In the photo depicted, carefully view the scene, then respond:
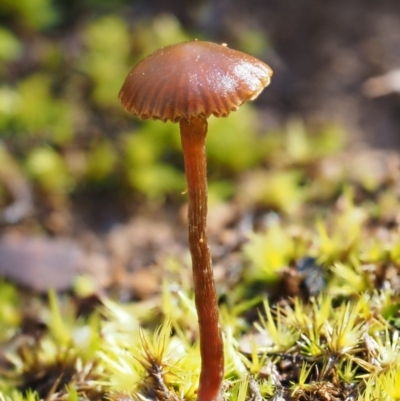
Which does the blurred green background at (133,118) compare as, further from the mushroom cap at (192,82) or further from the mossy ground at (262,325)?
the mushroom cap at (192,82)

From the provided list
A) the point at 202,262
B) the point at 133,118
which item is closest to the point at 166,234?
the point at 133,118

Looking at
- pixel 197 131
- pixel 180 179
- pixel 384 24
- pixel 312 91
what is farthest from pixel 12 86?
pixel 384 24

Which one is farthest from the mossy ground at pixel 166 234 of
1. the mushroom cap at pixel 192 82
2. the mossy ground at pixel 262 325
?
the mushroom cap at pixel 192 82

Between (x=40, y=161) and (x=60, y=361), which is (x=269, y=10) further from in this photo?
(x=60, y=361)

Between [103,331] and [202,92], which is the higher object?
[202,92]

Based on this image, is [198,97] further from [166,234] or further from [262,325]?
[166,234]

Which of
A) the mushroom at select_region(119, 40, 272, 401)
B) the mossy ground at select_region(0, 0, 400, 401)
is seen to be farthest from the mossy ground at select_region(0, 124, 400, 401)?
the mushroom at select_region(119, 40, 272, 401)

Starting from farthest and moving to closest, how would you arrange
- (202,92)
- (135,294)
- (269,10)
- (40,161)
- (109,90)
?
(269,10) → (109,90) → (40,161) → (135,294) → (202,92)

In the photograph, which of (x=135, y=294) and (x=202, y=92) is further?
(x=135, y=294)

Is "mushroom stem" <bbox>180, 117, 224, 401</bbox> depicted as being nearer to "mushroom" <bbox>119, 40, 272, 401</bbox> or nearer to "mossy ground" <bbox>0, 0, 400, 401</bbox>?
"mushroom" <bbox>119, 40, 272, 401</bbox>
